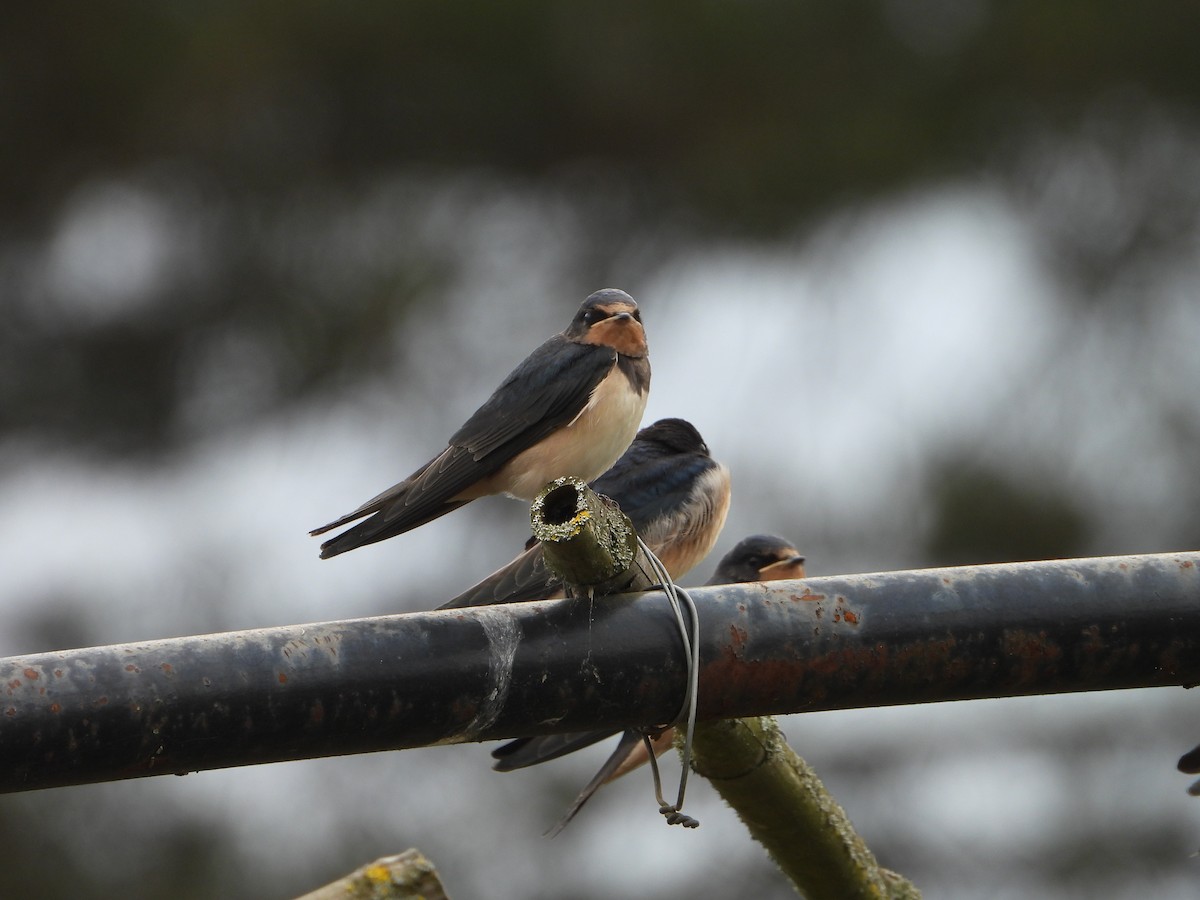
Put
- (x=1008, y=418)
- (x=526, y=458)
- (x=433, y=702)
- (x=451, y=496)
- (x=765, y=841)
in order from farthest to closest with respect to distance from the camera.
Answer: (x=1008, y=418) < (x=526, y=458) < (x=451, y=496) < (x=765, y=841) < (x=433, y=702)

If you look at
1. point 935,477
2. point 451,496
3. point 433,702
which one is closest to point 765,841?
point 451,496

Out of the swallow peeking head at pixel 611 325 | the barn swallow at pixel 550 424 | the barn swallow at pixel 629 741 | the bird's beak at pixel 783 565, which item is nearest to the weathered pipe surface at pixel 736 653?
the barn swallow at pixel 629 741

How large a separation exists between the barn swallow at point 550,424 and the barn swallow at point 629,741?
0.43 m

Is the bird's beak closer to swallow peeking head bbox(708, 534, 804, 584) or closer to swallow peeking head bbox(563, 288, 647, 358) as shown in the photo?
swallow peeking head bbox(708, 534, 804, 584)

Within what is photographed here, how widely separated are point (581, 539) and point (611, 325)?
159 centimetres

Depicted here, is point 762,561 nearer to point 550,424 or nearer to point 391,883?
point 550,424

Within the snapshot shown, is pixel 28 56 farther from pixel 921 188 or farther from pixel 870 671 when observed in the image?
pixel 870 671

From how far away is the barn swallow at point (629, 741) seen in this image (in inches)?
97.9

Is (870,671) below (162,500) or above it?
below

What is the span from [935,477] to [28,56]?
4.61m

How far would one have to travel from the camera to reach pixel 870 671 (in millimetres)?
1627

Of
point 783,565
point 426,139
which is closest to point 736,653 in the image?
point 783,565

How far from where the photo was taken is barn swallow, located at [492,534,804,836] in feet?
8.16

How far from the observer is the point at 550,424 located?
3.07m
